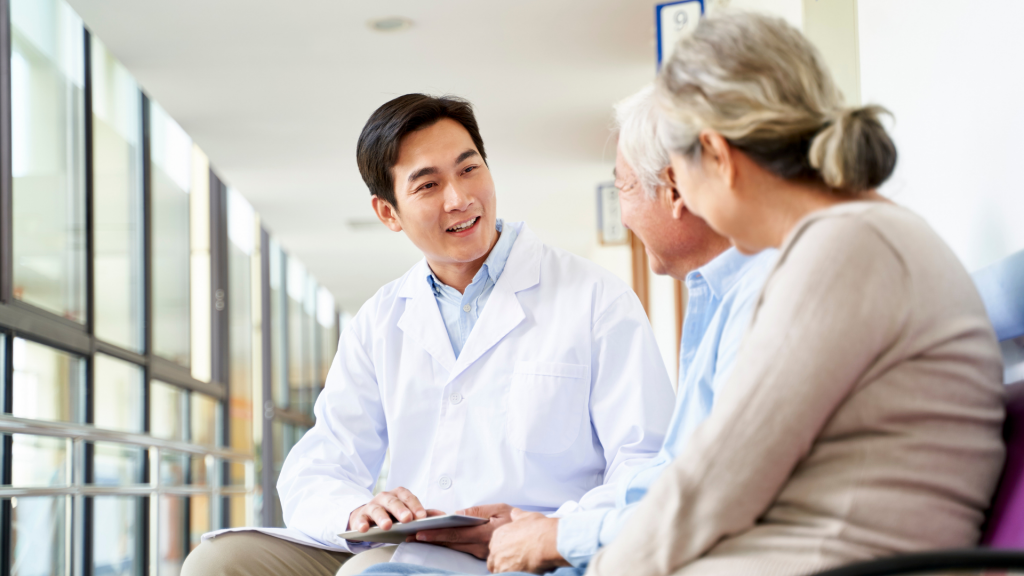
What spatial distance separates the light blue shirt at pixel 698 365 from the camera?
122 cm

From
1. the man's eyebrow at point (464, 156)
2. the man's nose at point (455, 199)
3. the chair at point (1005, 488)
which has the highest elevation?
the man's eyebrow at point (464, 156)

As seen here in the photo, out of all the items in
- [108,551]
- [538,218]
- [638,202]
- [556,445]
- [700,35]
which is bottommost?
[108,551]

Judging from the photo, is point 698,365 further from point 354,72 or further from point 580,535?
point 354,72

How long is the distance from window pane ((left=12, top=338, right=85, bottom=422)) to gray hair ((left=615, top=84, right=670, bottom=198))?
313cm

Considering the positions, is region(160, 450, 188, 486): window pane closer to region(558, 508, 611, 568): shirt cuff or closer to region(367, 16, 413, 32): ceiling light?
region(367, 16, 413, 32): ceiling light

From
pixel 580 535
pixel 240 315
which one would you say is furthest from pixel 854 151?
pixel 240 315

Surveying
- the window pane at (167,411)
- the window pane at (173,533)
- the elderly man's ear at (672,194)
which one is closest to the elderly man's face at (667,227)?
the elderly man's ear at (672,194)

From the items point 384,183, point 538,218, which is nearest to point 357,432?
point 384,183

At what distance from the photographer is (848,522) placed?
0.88m

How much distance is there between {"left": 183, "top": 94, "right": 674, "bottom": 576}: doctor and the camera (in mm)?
1729

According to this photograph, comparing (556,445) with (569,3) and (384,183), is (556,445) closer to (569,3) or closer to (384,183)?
(384,183)

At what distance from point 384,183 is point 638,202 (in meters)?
0.89

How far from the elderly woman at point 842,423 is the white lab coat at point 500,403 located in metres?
0.79

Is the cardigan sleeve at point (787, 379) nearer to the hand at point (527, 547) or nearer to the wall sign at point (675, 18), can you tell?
the hand at point (527, 547)
